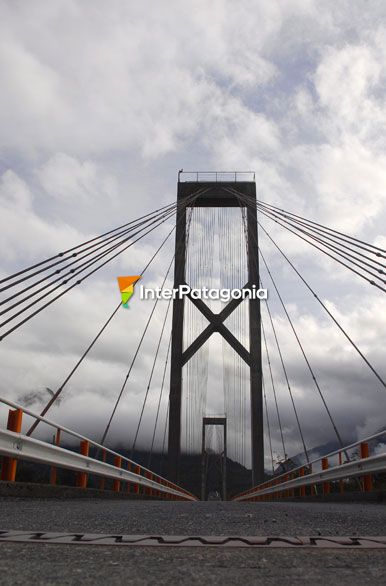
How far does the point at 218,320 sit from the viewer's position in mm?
27906

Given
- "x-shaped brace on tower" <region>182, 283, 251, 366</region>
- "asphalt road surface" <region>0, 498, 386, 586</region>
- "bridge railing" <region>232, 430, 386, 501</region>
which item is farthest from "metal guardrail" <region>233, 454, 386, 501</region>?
"x-shaped brace on tower" <region>182, 283, 251, 366</region>

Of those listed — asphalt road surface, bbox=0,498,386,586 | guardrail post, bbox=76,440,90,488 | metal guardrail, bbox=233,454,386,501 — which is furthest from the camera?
guardrail post, bbox=76,440,90,488

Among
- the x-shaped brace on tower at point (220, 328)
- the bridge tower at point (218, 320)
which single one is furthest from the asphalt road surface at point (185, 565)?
the x-shaped brace on tower at point (220, 328)

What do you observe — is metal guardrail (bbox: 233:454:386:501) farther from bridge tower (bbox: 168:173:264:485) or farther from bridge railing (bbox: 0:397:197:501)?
bridge tower (bbox: 168:173:264:485)

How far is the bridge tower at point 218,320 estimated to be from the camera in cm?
2545

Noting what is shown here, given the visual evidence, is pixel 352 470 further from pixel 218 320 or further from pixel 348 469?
pixel 218 320

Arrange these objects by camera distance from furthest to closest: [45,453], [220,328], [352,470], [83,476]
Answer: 1. [220,328]
2. [83,476]
3. [352,470]
4. [45,453]

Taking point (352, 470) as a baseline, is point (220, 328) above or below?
above

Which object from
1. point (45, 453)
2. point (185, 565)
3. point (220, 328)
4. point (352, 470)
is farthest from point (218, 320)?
point (185, 565)

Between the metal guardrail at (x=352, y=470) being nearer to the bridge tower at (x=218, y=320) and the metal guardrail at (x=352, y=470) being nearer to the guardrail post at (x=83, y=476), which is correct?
the guardrail post at (x=83, y=476)

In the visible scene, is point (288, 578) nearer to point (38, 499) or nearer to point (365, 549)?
point (365, 549)

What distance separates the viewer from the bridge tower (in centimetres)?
2545

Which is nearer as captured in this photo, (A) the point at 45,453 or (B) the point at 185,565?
(B) the point at 185,565

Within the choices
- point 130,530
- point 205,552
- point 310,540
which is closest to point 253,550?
point 205,552
